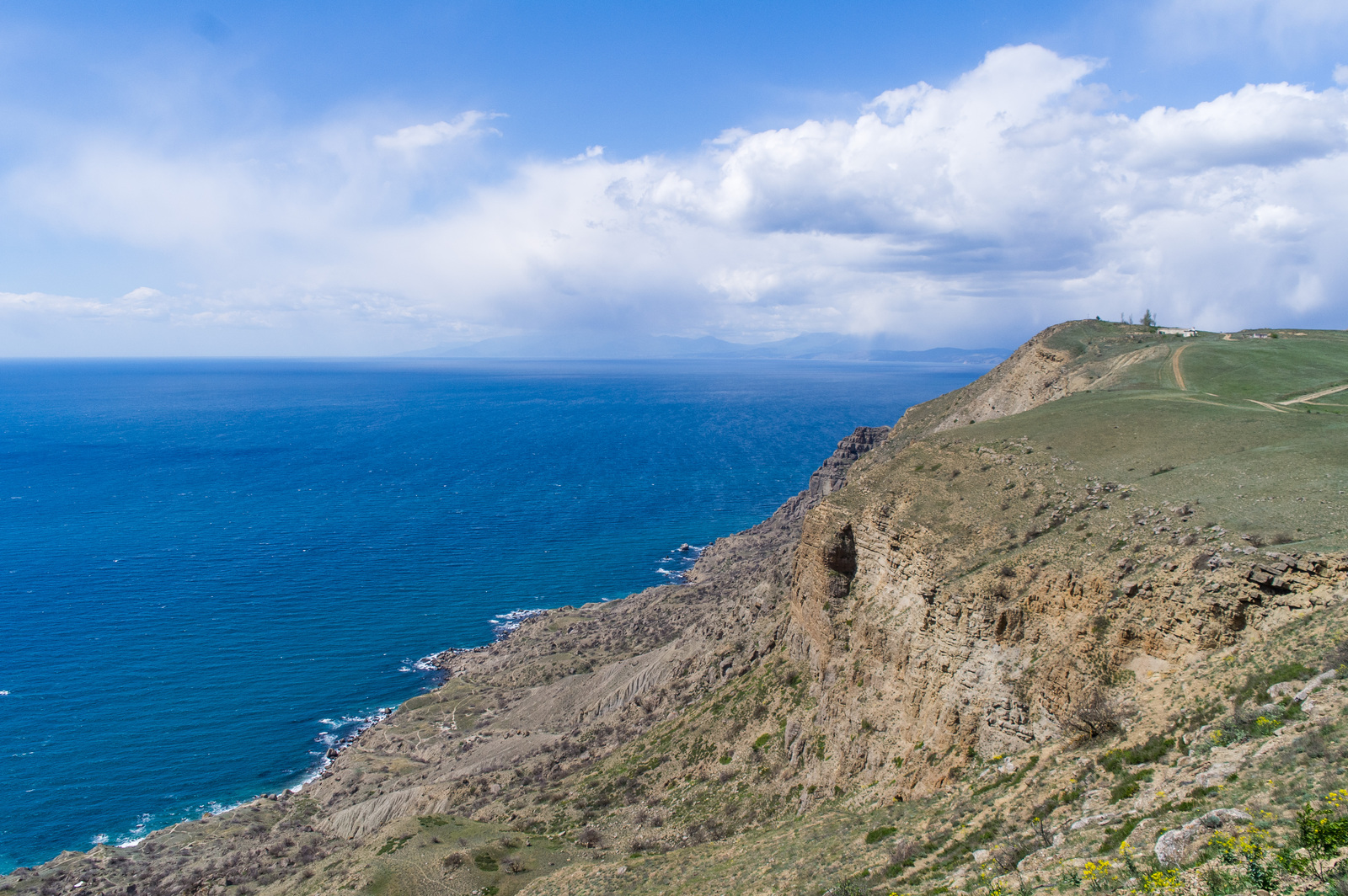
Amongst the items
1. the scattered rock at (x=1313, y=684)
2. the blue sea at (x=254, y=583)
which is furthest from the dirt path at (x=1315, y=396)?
the blue sea at (x=254, y=583)

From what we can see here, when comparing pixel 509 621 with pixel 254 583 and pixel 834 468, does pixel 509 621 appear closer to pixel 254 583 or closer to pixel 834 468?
pixel 254 583

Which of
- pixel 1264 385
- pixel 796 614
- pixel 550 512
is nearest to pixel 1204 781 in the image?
pixel 796 614

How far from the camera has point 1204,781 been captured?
15547 mm

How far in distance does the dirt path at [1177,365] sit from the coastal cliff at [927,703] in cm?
45

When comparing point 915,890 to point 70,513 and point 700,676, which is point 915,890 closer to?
point 700,676

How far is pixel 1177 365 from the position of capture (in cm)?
6062

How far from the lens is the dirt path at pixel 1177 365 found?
5575cm

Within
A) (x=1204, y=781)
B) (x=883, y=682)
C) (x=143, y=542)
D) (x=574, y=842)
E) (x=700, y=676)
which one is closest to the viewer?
(x=1204, y=781)

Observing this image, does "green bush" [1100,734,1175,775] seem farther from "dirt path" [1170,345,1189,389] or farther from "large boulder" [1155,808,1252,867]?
"dirt path" [1170,345,1189,389]

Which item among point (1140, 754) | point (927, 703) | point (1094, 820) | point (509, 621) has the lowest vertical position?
point (509, 621)

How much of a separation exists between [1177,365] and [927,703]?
49229mm

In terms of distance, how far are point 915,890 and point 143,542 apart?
112 metres

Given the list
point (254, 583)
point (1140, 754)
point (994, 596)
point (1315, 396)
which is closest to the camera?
point (1140, 754)

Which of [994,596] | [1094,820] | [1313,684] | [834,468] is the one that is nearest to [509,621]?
[834,468]
